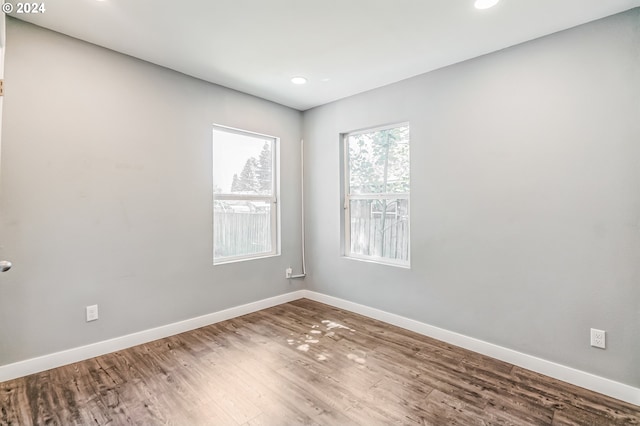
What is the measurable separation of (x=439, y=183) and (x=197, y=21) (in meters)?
2.42

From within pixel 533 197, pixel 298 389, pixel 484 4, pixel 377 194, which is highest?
pixel 484 4

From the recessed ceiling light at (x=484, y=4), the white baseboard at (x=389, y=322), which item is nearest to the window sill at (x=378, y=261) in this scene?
the white baseboard at (x=389, y=322)

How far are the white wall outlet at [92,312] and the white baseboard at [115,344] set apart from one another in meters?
0.21

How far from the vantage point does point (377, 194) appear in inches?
138

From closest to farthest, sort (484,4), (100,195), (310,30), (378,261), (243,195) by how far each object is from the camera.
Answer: (484,4) < (310,30) < (100,195) < (378,261) < (243,195)

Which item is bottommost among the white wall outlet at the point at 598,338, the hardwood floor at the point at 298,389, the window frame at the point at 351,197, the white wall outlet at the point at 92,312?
the hardwood floor at the point at 298,389

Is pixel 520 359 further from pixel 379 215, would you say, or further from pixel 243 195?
pixel 243 195

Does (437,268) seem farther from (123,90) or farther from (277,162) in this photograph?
(123,90)

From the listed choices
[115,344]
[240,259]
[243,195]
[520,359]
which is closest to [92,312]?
[115,344]

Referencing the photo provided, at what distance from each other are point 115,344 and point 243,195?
1.89 m

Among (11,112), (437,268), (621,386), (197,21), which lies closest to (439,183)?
(437,268)

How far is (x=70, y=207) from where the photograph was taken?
7.90 feet

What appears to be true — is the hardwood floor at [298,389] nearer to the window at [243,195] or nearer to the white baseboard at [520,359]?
the white baseboard at [520,359]

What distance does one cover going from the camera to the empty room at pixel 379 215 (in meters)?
2.01
